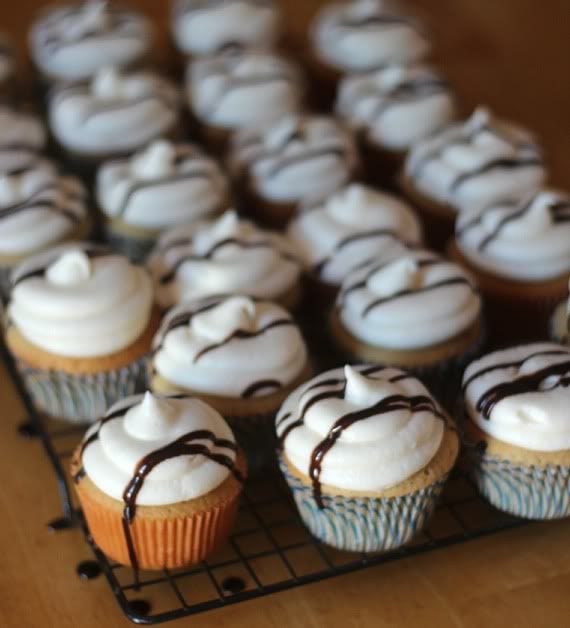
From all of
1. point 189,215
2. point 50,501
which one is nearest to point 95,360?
point 50,501

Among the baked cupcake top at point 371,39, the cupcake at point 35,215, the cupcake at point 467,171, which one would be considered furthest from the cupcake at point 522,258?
the baked cupcake top at point 371,39

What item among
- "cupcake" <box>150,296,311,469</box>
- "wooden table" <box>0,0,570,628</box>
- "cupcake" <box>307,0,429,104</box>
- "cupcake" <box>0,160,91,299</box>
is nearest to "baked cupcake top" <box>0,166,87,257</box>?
"cupcake" <box>0,160,91,299</box>

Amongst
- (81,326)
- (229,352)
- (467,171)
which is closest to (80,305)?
(81,326)

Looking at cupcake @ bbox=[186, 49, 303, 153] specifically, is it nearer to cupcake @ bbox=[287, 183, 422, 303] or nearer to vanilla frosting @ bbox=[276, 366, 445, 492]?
cupcake @ bbox=[287, 183, 422, 303]

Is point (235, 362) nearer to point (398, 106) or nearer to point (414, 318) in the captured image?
point (414, 318)

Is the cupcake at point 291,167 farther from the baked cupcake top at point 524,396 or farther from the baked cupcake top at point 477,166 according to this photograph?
the baked cupcake top at point 524,396

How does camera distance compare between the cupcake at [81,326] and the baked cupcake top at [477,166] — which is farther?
the baked cupcake top at [477,166]

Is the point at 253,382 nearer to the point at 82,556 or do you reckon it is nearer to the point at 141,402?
the point at 141,402
